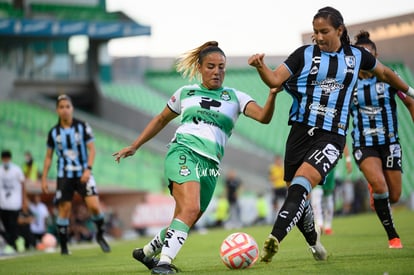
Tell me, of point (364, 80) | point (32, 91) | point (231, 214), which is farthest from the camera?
point (32, 91)

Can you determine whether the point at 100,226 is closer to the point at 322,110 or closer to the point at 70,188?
the point at 70,188

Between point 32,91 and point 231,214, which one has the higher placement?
point 32,91

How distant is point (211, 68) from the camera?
8.78 meters

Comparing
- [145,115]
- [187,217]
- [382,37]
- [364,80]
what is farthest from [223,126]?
[145,115]

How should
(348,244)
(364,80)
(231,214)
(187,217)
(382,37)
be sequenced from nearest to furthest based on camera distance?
(187,217) → (364,80) → (348,244) → (231,214) → (382,37)

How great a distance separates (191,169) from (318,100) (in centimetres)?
139

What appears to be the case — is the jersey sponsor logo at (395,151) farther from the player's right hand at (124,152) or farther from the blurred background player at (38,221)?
the blurred background player at (38,221)

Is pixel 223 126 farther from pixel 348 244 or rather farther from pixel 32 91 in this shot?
pixel 32 91

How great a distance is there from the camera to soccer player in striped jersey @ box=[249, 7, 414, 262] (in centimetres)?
825

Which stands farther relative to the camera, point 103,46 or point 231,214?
point 103,46

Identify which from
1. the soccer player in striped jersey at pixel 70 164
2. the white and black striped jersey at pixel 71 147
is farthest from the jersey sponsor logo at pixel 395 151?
the white and black striped jersey at pixel 71 147

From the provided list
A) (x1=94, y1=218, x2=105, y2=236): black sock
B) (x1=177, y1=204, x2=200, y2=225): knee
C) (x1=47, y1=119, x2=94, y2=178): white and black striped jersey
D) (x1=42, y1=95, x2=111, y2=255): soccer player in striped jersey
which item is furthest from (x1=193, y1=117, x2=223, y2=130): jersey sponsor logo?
(x1=94, y1=218, x2=105, y2=236): black sock

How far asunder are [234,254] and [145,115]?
104 feet

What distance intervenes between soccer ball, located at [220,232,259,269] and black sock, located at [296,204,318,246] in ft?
1.84
